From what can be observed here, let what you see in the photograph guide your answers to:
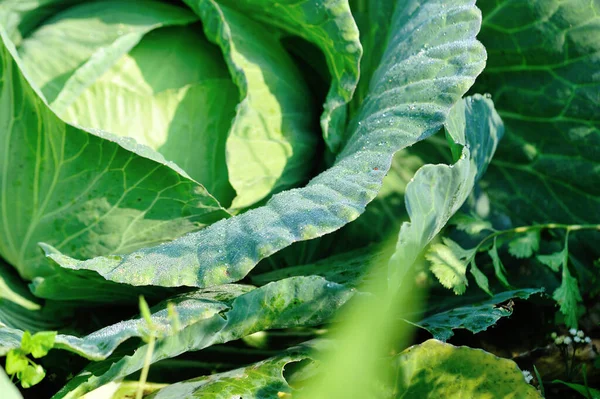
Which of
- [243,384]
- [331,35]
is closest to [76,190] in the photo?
[243,384]

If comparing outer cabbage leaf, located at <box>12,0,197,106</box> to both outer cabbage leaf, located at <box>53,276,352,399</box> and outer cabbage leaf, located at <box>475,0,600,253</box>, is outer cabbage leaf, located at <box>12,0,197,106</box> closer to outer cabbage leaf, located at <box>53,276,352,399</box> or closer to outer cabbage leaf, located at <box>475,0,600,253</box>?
outer cabbage leaf, located at <box>53,276,352,399</box>

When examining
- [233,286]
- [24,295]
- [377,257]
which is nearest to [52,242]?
[24,295]

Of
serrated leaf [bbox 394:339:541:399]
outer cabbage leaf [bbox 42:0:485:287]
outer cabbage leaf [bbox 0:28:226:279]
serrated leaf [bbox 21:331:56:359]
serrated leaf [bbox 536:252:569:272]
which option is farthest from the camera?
serrated leaf [bbox 536:252:569:272]

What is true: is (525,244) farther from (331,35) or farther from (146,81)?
(146,81)

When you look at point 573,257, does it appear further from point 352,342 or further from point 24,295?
point 24,295

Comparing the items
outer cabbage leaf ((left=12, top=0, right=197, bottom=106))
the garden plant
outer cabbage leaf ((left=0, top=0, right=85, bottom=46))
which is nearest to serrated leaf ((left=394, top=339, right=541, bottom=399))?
the garden plant

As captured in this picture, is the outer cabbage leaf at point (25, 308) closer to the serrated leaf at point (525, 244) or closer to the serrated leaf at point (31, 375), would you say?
the serrated leaf at point (31, 375)
